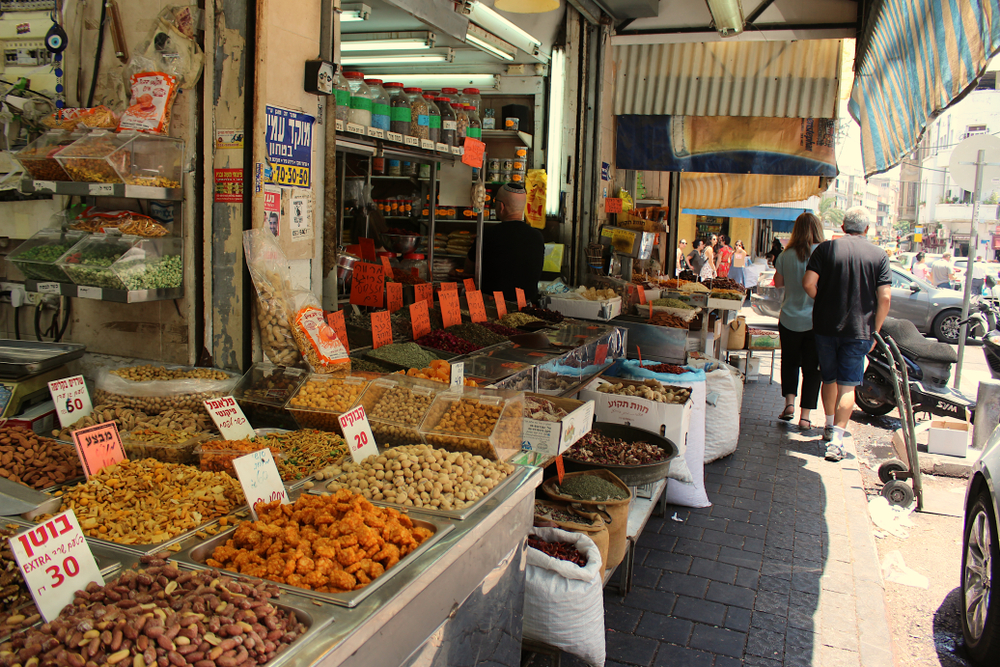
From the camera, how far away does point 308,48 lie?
295cm

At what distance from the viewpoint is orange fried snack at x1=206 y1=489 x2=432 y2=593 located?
149 cm

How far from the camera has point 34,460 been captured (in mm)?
2004

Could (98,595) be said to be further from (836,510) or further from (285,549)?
(836,510)

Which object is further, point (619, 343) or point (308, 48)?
point (619, 343)

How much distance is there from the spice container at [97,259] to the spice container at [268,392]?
0.57 metres

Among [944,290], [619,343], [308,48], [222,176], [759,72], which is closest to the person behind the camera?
[222,176]

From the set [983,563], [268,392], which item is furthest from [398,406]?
[983,563]

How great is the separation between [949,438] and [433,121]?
15.7 feet

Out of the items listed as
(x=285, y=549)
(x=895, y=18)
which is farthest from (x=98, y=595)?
(x=895, y=18)

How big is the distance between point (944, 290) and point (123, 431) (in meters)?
14.6

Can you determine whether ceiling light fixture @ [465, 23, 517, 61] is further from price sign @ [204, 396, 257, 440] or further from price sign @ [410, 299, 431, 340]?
price sign @ [204, 396, 257, 440]

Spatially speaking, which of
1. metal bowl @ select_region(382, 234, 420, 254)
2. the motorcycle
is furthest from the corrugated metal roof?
metal bowl @ select_region(382, 234, 420, 254)

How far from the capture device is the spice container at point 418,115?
3.96 m

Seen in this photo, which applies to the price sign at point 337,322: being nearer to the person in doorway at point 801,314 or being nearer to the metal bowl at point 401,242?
the metal bowl at point 401,242
